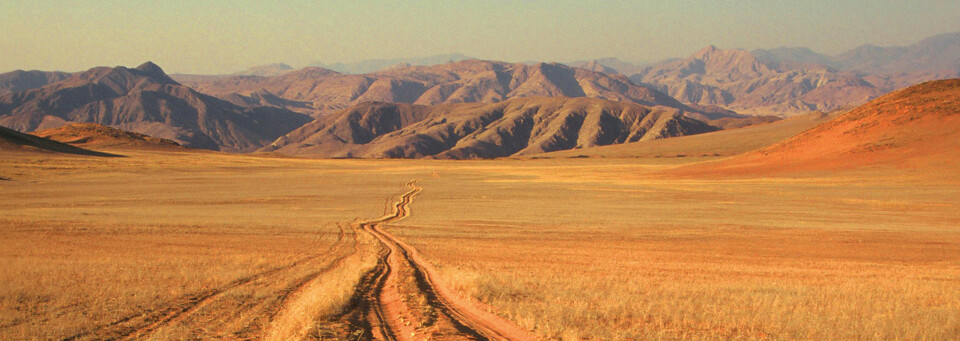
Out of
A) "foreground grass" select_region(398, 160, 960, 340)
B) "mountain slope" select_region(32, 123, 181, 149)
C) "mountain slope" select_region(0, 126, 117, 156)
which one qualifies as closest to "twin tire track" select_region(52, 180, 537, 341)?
"foreground grass" select_region(398, 160, 960, 340)

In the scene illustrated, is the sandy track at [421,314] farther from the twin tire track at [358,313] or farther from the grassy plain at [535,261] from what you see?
the grassy plain at [535,261]

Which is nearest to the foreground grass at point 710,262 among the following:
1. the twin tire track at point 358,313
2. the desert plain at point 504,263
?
the desert plain at point 504,263

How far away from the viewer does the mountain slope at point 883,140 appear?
213ft

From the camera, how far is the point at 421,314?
1276cm

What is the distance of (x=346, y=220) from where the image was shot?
34.4 meters

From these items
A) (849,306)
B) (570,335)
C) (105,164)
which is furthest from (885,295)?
(105,164)

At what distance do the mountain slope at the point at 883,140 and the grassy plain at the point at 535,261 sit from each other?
54.6ft

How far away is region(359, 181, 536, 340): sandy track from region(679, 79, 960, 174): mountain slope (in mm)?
62064

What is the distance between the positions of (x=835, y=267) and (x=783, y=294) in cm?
682

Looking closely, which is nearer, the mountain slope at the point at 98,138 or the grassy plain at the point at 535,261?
the grassy plain at the point at 535,261

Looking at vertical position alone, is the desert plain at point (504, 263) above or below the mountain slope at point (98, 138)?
below

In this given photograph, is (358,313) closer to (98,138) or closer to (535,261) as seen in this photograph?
(535,261)

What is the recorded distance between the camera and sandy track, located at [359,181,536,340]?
11.3 metres

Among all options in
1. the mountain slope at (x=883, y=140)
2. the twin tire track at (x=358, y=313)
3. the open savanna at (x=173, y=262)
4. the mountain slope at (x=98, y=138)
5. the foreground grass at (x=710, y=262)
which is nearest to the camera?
the twin tire track at (x=358, y=313)
